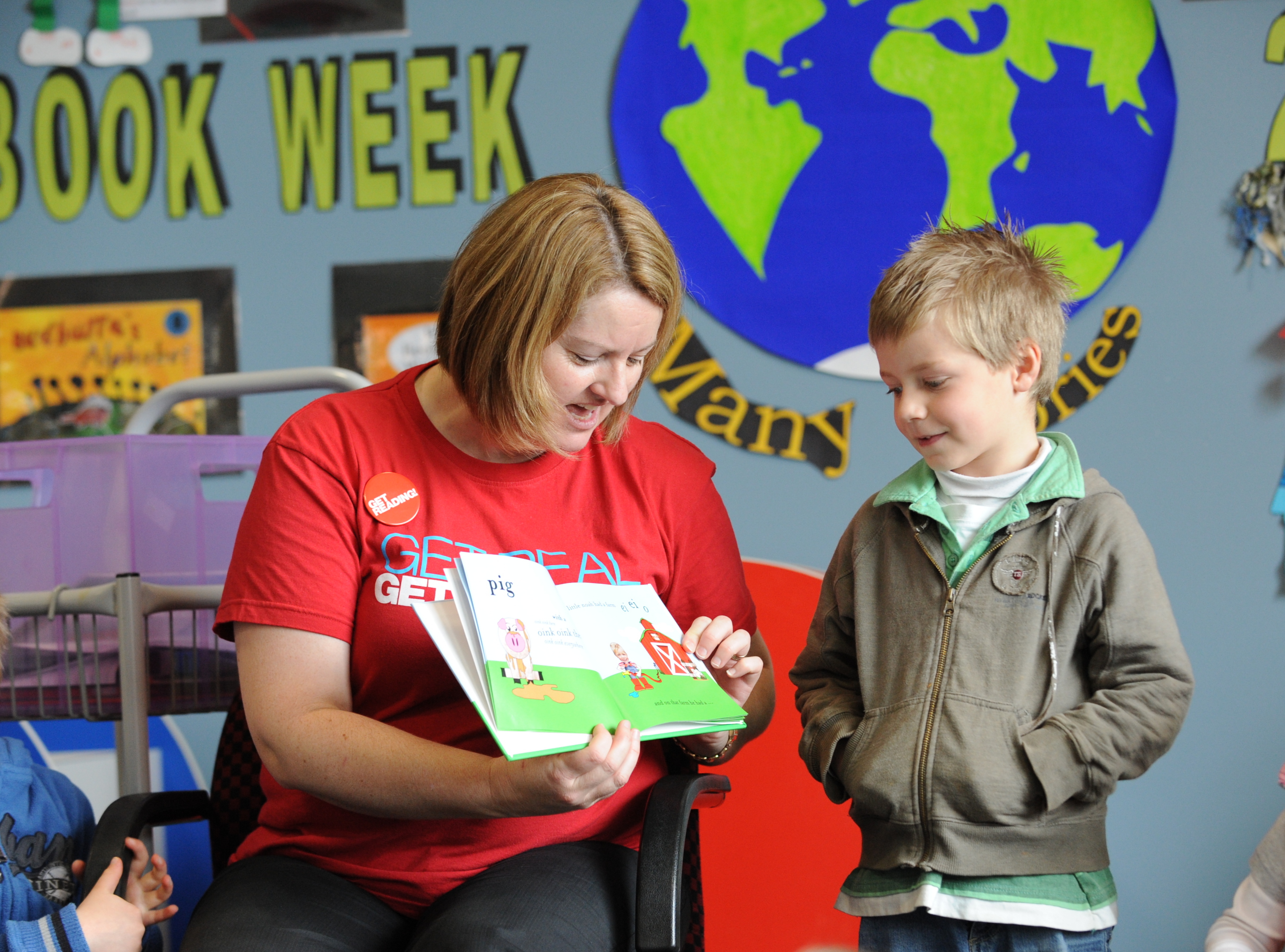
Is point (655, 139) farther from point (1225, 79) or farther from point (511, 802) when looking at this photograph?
point (511, 802)

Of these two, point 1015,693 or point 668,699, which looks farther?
point 1015,693

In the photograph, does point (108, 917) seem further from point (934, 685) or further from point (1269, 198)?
point (1269, 198)

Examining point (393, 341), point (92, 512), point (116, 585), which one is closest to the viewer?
point (116, 585)

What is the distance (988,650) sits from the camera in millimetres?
1283

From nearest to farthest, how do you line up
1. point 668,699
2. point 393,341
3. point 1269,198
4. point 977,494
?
point 668,699 → point 977,494 → point 1269,198 → point 393,341

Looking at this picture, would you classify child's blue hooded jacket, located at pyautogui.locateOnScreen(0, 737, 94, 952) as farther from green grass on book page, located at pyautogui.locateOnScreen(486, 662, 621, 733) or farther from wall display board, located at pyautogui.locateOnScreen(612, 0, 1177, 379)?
wall display board, located at pyautogui.locateOnScreen(612, 0, 1177, 379)

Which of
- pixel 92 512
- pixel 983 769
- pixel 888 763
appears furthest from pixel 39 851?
pixel 983 769

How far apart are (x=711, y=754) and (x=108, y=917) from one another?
770 mm

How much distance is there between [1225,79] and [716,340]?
1.29 metres

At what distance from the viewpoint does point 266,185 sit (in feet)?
8.57

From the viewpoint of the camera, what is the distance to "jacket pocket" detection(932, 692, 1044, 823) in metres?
1.21

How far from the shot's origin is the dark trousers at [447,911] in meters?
1.07

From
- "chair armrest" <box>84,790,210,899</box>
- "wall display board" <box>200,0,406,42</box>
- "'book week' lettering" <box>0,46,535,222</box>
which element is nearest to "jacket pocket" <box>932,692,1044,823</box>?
"chair armrest" <box>84,790,210,899</box>

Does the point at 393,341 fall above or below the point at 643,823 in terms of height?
above
